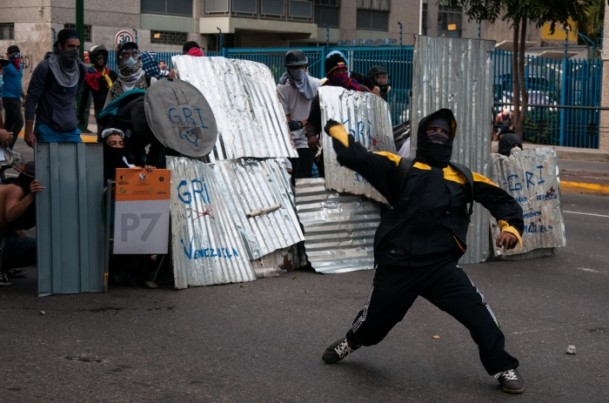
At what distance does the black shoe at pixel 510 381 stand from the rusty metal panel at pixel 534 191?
13.3ft

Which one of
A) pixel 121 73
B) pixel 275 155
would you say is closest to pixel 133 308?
pixel 275 155

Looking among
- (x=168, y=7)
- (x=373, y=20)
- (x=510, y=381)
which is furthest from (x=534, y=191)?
(x=373, y=20)

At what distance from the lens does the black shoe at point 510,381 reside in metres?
5.64

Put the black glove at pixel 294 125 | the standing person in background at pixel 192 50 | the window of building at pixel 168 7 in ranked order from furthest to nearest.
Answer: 1. the window of building at pixel 168 7
2. the standing person in background at pixel 192 50
3. the black glove at pixel 294 125

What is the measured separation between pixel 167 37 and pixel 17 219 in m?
32.8

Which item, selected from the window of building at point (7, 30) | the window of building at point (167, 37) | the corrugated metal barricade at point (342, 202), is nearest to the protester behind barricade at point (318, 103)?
the corrugated metal barricade at point (342, 202)

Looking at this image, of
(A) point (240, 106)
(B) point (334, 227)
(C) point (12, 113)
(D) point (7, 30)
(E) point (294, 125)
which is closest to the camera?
(B) point (334, 227)

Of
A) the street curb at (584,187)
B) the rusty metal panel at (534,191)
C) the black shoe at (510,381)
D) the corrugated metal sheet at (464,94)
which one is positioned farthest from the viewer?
the street curb at (584,187)

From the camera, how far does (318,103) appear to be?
955 cm

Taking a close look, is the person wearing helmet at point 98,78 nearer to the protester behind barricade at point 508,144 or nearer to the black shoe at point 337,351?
the protester behind barricade at point 508,144

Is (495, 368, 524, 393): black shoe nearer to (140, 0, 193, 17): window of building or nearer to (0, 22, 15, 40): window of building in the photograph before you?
(0, 22, 15, 40): window of building

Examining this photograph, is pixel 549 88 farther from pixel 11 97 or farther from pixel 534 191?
pixel 534 191

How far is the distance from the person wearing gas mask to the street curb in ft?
31.2

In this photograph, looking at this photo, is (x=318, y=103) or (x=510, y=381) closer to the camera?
(x=510, y=381)
